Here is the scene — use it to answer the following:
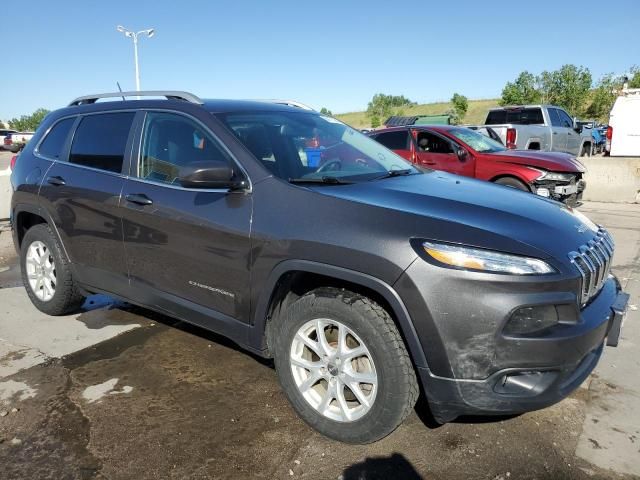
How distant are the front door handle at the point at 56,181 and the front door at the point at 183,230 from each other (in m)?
0.84

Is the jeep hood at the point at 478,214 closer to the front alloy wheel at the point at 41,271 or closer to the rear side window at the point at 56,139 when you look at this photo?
the rear side window at the point at 56,139

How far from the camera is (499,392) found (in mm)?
2312

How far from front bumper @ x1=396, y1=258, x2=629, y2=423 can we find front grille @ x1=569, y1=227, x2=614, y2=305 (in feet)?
0.48

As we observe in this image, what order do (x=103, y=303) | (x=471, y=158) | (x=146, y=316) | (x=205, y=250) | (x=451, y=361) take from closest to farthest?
(x=451, y=361) → (x=205, y=250) → (x=146, y=316) → (x=103, y=303) → (x=471, y=158)

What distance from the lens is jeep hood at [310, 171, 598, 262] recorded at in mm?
2359

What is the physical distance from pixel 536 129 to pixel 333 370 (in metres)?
13.0

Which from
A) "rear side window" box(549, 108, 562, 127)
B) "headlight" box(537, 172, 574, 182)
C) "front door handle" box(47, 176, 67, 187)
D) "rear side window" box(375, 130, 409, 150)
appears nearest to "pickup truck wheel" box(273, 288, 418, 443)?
"front door handle" box(47, 176, 67, 187)

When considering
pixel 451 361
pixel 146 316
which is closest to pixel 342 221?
pixel 451 361

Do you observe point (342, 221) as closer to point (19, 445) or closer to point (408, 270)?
point (408, 270)

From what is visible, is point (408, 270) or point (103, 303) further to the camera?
point (103, 303)

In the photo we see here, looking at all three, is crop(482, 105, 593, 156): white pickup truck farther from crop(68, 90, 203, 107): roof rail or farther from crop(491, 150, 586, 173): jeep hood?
crop(68, 90, 203, 107): roof rail

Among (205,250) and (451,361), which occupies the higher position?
(205,250)

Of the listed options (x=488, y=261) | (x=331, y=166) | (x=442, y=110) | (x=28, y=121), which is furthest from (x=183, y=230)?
(x=28, y=121)

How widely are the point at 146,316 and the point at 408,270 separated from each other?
10.0ft
